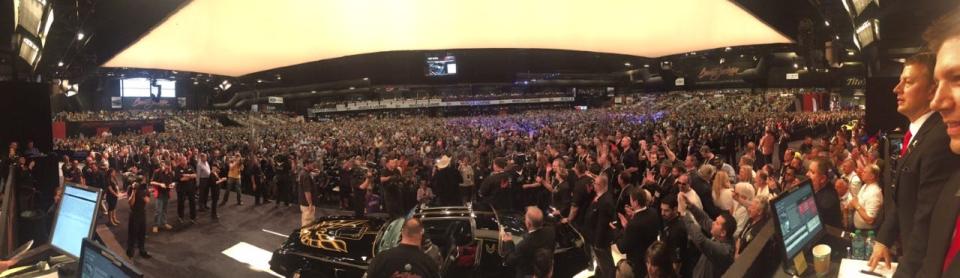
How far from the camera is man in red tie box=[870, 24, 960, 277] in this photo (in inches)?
67.6

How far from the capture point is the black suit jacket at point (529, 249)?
160 inches

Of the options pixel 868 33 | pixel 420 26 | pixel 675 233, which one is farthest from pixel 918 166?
pixel 420 26

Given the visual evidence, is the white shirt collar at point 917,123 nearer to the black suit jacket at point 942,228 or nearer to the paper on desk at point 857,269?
the paper on desk at point 857,269

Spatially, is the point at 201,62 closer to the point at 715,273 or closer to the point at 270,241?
the point at 270,241

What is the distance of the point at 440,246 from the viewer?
514 cm

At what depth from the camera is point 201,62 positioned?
17375mm

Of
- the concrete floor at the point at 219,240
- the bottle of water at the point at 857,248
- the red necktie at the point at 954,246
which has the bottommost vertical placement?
the concrete floor at the point at 219,240

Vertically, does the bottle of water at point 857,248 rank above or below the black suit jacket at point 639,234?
above

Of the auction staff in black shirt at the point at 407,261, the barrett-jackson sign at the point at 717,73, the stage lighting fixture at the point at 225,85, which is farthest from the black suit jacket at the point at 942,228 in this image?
the barrett-jackson sign at the point at 717,73

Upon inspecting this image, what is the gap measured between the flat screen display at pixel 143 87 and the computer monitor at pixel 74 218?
34313 mm

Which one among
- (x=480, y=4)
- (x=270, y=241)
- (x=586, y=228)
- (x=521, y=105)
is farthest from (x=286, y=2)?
(x=521, y=105)

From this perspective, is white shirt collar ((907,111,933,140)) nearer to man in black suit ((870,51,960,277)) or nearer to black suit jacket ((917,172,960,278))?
man in black suit ((870,51,960,277))

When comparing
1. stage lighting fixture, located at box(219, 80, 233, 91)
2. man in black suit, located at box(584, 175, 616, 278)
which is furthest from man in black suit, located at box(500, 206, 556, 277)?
stage lighting fixture, located at box(219, 80, 233, 91)

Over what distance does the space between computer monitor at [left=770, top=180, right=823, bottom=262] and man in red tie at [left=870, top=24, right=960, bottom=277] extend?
35cm
